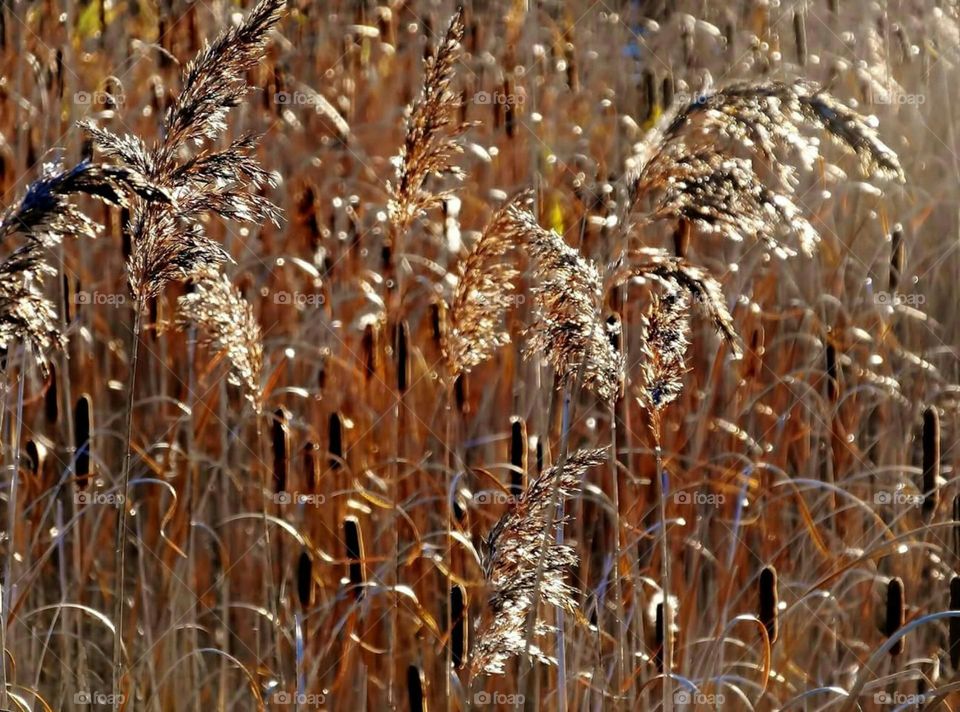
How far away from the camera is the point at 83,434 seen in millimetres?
2191

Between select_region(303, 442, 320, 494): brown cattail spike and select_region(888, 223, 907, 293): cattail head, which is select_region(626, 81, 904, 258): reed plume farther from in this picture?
select_region(888, 223, 907, 293): cattail head

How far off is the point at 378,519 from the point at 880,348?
1443 mm

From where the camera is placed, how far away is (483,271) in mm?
1958

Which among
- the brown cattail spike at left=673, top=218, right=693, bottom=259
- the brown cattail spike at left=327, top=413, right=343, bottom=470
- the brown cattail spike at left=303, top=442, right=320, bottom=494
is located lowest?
the brown cattail spike at left=303, top=442, right=320, bottom=494

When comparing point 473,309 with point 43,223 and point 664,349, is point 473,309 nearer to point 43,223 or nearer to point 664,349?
point 664,349

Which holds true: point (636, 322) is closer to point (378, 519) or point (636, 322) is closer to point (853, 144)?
point (378, 519)
